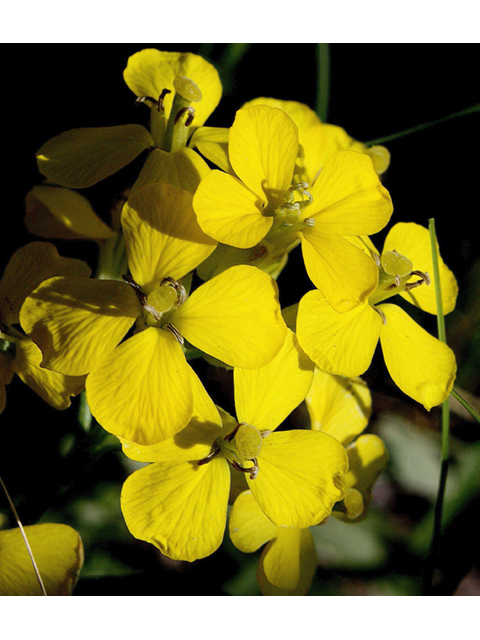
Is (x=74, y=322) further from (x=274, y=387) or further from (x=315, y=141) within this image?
(x=315, y=141)

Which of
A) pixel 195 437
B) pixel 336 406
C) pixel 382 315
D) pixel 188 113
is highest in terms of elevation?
pixel 188 113

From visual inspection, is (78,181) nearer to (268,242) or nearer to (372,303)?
(268,242)

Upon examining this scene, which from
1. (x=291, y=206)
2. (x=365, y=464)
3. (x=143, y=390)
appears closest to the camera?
(x=143, y=390)

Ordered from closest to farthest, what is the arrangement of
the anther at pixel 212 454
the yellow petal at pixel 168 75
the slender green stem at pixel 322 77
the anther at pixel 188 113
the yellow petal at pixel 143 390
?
the yellow petal at pixel 143 390
the anther at pixel 212 454
the anther at pixel 188 113
the yellow petal at pixel 168 75
the slender green stem at pixel 322 77

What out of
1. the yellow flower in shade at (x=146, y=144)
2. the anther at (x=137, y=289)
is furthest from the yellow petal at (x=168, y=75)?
the anther at (x=137, y=289)

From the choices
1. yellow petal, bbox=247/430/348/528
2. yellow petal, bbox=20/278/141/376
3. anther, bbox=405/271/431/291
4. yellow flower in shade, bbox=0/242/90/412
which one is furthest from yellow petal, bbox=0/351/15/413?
anther, bbox=405/271/431/291

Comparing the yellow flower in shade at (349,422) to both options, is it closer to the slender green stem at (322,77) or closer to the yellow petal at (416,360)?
the yellow petal at (416,360)

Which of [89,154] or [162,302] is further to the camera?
[89,154]

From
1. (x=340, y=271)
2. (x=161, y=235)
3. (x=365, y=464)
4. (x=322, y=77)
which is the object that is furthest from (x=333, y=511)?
(x=322, y=77)
